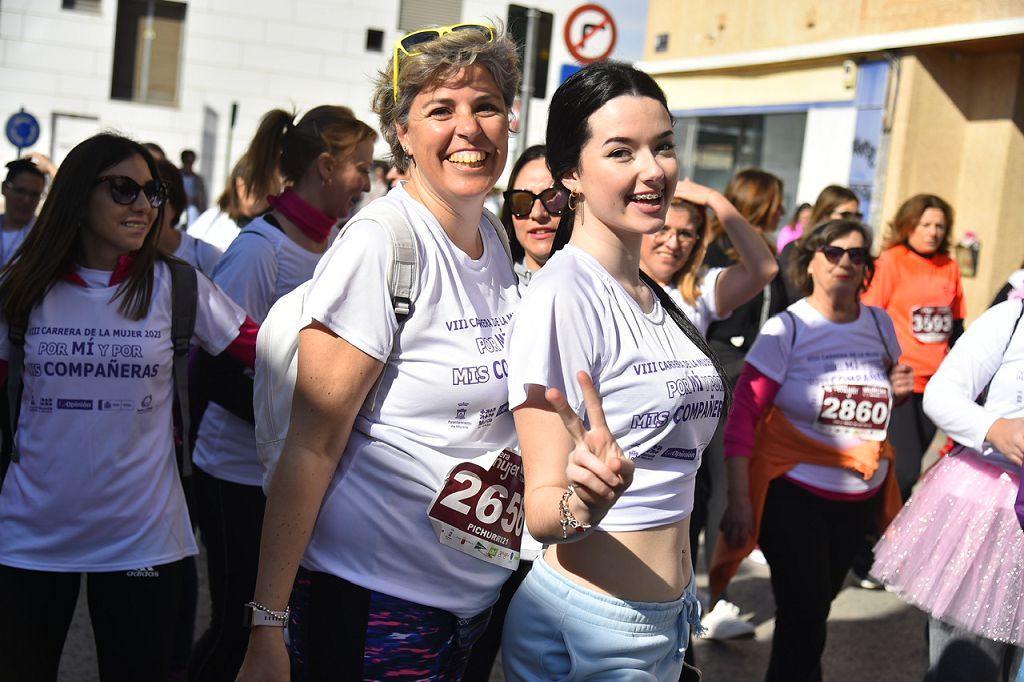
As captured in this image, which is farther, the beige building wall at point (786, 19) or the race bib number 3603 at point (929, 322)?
the beige building wall at point (786, 19)

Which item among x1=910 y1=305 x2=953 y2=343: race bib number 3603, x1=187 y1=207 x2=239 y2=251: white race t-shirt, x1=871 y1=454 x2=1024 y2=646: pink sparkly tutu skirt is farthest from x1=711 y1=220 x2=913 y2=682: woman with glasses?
x1=187 y1=207 x2=239 y2=251: white race t-shirt

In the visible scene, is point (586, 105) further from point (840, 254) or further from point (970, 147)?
point (970, 147)

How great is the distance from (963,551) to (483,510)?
193cm

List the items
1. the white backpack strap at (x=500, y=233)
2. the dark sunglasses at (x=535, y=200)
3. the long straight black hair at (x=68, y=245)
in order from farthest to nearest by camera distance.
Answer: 1. the dark sunglasses at (x=535, y=200)
2. the long straight black hair at (x=68, y=245)
3. the white backpack strap at (x=500, y=233)

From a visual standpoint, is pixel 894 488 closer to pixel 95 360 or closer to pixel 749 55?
pixel 95 360

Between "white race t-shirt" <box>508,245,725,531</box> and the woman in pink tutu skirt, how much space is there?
4.85ft

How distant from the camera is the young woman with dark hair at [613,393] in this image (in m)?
2.20

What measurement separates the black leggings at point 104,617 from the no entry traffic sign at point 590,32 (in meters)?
6.80

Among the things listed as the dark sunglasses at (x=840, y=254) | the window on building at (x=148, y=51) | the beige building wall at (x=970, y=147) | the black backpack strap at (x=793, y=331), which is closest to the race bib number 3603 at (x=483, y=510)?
the black backpack strap at (x=793, y=331)

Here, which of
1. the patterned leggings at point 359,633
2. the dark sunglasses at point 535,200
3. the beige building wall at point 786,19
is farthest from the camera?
the beige building wall at point 786,19

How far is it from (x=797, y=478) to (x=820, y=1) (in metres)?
14.3

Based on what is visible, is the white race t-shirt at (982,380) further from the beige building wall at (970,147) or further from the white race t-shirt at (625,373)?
the beige building wall at (970,147)

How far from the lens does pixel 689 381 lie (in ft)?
7.68

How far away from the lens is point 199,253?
6.09m
